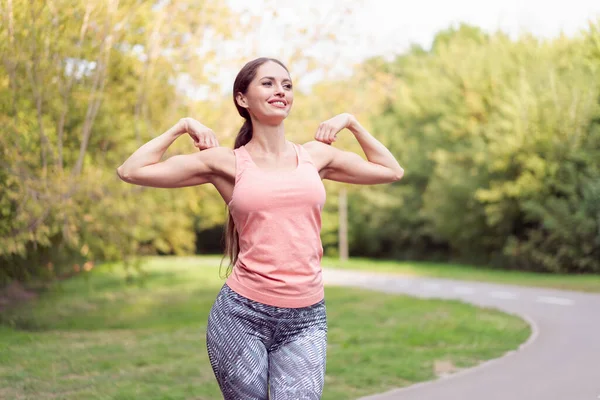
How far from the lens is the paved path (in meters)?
7.09

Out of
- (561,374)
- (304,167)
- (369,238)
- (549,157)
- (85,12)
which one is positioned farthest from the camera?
(369,238)

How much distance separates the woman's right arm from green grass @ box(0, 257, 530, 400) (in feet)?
13.4

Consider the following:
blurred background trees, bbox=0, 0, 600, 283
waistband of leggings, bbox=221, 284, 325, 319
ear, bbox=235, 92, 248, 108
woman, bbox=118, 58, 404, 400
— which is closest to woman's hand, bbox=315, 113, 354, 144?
woman, bbox=118, 58, 404, 400

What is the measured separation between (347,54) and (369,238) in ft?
89.1

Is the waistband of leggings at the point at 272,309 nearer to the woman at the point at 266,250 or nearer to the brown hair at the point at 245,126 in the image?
the woman at the point at 266,250

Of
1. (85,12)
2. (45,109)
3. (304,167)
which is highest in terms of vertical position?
(85,12)

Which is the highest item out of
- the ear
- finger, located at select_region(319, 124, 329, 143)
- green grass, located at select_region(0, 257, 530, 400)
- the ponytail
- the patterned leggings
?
the ear

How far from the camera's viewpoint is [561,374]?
26.0 feet

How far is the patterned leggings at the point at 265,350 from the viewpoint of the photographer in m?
2.92

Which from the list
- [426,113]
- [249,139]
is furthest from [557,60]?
[249,139]

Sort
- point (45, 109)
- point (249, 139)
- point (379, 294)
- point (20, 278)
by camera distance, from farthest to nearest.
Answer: point (379, 294)
point (20, 278)
point (45, 109)
point (249, 139)

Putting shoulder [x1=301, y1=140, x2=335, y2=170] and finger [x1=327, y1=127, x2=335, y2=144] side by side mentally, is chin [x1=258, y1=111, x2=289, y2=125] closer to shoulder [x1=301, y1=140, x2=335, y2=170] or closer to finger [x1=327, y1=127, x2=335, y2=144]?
shoulder [x1=301, y1=140, x2=335, y2=170]

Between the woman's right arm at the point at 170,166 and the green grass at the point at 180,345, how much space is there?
160 inches

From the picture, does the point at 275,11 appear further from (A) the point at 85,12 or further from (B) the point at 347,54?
(A) the point at 85,12
